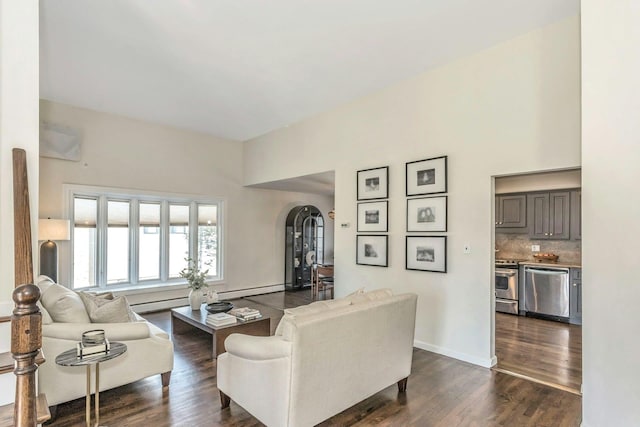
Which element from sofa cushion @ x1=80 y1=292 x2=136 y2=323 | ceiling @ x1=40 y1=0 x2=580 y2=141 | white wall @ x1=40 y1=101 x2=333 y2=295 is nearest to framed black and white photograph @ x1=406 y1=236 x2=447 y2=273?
ceiling @ x1=40 y1=0 x2=580 y2=141

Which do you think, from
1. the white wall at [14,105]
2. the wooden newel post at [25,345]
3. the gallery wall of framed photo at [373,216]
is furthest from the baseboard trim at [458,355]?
the white wall at [14,105]

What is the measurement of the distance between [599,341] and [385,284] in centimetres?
240

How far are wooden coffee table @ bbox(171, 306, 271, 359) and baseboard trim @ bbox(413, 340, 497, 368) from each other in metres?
1.92

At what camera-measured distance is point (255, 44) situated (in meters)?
3.42

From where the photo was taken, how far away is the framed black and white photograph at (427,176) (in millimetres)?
3908

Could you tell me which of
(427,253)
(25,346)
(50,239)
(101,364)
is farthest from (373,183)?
(50,239)

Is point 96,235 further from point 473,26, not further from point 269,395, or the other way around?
point 473,26

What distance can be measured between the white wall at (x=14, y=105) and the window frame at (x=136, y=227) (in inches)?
138

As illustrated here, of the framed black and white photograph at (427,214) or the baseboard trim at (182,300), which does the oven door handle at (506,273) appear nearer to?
the framed black and white photograph at (427,214)

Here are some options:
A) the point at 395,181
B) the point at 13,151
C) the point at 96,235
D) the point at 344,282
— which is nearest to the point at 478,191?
the point at 395,181

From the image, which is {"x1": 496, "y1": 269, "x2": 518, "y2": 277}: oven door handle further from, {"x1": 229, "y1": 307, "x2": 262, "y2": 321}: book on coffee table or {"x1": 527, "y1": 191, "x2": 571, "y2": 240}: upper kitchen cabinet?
{"x1": 229, "y1": 307, "x2": 262, "y2": 321}: book on coffee table

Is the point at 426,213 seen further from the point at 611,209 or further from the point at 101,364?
the point at 101,364

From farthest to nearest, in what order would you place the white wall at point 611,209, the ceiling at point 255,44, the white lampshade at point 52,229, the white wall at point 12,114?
the white lampshade at point 52,229, the ceiling at point 255,44, the white wall at point 611,209, the white wall at point 12,114

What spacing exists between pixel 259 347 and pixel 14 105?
222cm
